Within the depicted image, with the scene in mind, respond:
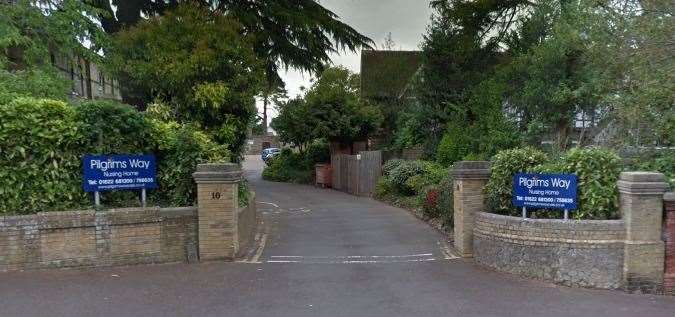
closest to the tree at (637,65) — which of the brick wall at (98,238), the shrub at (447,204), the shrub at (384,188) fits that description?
the shrub at (447,204)

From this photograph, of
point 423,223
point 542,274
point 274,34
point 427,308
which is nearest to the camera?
point 427,308

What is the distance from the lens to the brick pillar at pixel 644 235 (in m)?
7.68

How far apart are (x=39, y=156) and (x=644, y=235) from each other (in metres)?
8.84

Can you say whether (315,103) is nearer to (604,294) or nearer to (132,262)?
(132,262)

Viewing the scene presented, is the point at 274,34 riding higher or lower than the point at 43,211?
higher

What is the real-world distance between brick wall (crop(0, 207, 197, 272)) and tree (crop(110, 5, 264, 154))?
17.4 feet

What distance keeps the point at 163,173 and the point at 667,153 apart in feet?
28.2

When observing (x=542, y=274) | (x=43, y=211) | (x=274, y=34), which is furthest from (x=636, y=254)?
(x=274, y=34)

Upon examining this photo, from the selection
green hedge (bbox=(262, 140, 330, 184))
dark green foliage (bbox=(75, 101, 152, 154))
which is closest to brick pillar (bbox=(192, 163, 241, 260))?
dark green foliage (bbox=(75, 101, 152, 154))

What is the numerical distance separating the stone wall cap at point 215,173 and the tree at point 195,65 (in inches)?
195

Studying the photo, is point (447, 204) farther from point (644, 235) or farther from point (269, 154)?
point (269, 154)

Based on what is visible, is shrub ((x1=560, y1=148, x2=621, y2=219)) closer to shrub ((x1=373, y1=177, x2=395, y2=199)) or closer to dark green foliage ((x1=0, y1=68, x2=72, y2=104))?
dark green foliage ((x1=0, y1=68, x2=72, y2=104))

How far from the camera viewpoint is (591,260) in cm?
786

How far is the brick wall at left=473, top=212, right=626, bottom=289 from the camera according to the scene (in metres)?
7.82
